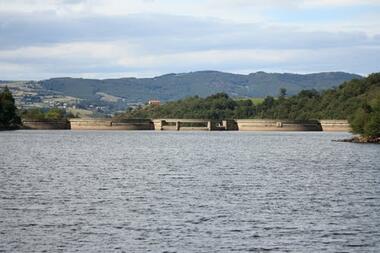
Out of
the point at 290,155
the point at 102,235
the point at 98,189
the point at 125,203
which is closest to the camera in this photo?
the point at 102,235

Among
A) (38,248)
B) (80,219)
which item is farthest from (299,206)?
(38,248)

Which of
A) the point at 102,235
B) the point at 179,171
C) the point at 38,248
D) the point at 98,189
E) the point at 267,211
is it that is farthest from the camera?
the point at 179,171

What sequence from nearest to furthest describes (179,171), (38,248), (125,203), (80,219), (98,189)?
(38,248), (80,219), (125,203), (98,189), (179,171)

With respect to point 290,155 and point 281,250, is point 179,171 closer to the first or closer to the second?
point 290,155

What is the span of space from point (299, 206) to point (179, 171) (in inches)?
1188

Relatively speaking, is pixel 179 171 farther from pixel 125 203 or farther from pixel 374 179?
pixel 125 203

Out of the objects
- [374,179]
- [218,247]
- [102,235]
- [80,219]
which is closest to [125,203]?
[80,219]

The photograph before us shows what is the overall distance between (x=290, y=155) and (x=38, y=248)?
7956 centimetres

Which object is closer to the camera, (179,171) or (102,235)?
(102,235)

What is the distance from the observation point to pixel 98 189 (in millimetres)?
62062

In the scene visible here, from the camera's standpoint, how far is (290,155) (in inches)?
4535

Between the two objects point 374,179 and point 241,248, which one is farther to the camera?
point 374,179

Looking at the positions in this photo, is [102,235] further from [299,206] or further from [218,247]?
[299,206]

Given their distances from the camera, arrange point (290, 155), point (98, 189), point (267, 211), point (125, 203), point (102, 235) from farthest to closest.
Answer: point (290, 155)
point (98, 189)
point (125, 203)
point (267, 211)
point (102, 235)
